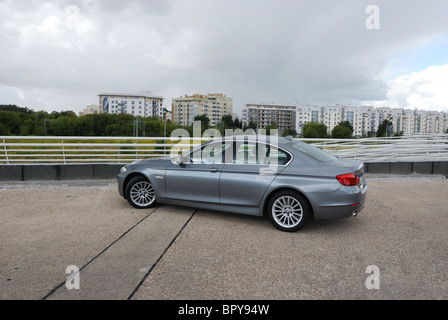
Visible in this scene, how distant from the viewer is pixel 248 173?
501 cm

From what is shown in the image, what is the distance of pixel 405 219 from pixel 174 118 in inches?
6432

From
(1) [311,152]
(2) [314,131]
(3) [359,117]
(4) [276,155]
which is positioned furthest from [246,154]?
(3) [359,117]

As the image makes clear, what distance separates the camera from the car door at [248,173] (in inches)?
193

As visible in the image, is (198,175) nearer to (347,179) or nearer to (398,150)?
(347,179)

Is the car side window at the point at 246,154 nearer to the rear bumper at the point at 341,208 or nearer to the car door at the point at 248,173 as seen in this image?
the car door at the point at 248,173

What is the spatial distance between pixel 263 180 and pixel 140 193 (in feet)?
8.19

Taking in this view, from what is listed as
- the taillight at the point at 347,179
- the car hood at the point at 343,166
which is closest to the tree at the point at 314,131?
the car hood at the point at 343,166

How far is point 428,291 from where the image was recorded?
119 inches

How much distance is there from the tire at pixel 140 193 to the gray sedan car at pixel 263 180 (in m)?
0.07

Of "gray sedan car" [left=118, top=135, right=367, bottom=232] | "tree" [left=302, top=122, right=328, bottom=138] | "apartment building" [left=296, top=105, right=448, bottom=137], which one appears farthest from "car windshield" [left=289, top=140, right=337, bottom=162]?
"apartment building" [left=296, top=105, right=448, bottom=137]

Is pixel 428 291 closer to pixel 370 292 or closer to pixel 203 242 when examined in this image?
pixel 370 292

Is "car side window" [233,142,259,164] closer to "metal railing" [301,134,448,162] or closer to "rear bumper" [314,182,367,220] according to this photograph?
"rear bumper" [314,182,367,220]

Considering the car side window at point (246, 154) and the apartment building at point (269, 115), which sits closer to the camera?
the car side window at point (246, 154)
